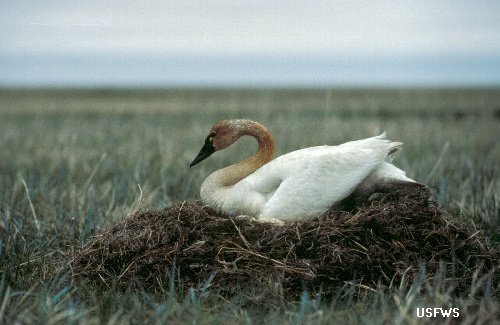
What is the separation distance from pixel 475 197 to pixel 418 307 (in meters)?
2.65

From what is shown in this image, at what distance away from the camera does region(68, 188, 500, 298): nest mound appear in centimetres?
367

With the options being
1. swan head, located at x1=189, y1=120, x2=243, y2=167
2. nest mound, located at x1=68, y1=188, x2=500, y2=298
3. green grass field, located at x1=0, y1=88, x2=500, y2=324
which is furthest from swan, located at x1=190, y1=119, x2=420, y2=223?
green grass field, located at x1=0, y1=88, x2=500, y2=324

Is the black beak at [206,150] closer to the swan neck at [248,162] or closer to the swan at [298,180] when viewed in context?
the swan at [298,180]

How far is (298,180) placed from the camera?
13.6ft

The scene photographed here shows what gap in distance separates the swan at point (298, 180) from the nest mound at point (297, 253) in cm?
16

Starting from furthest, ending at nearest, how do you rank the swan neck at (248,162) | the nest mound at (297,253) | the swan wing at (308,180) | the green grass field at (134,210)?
the swan neck at (248,162), the swan wing at (308,180), the nest mound at (297,253), the green grass field at (134,210)

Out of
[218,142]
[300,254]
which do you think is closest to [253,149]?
[218,142]

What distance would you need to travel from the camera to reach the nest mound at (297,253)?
12.0ft

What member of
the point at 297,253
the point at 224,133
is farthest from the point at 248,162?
the point at 297,253

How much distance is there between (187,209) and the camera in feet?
14.1

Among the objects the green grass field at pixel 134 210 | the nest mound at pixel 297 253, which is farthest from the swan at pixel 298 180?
the green grass field at pixel 134 210

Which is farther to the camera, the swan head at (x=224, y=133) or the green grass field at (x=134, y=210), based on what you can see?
the swan head at (x=224, y=133)

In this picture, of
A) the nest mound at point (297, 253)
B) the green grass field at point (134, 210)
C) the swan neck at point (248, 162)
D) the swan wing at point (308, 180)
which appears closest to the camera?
the green grass field at point (134, 210)

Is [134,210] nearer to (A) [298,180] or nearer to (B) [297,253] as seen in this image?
(A) [298,180]
